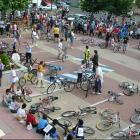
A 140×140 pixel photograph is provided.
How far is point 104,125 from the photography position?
1020 centimetres

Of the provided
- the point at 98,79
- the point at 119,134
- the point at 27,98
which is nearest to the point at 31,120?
the point at 27,98

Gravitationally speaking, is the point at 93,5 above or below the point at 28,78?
above

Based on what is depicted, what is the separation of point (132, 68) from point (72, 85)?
665 cm

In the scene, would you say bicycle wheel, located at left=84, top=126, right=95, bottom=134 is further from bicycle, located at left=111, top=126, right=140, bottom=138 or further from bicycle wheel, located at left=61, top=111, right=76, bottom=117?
bicycle wheel, located at left=61, top=111, right=76, bottom=117

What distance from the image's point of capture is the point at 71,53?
20797mm

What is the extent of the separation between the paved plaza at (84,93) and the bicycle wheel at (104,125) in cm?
15

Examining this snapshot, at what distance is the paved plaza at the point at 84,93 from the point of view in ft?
31.9

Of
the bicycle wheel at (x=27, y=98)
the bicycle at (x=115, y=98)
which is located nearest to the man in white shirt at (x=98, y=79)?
the bicycle at (x=115, y=98)

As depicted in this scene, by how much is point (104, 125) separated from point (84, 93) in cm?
340

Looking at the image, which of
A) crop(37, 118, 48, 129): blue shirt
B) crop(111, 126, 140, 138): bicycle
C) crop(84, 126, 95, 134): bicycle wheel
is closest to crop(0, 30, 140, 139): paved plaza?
crop(84, 126, 95, 134): bicycle wheel

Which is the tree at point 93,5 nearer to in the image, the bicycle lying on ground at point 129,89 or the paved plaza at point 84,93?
the paved plaza at point 84,93

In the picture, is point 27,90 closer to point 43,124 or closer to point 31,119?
point 31,119

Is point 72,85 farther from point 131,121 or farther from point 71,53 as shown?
point 71,53

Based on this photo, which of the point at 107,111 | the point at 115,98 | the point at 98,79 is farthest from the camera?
the point at 98,79
